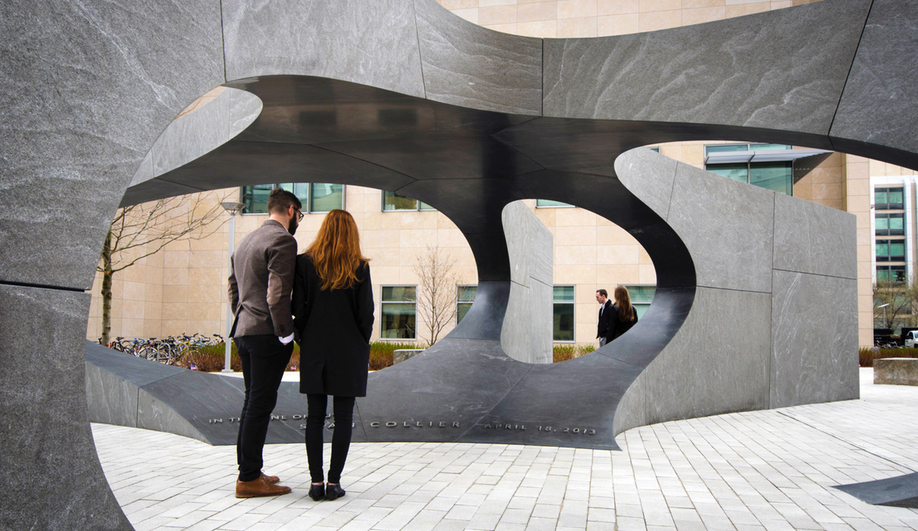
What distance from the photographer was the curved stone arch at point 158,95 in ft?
8.05

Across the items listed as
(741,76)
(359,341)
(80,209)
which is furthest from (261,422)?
(741,76)

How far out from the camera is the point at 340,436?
14.3ft

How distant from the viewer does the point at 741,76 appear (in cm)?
504

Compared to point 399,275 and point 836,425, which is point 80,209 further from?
point 399,275

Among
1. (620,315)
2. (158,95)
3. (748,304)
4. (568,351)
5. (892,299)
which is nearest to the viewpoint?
(158,95)

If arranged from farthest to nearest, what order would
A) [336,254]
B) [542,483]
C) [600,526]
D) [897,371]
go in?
[897,371], [542,483], [336,254], [600,526]

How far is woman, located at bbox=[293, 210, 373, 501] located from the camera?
4355mm

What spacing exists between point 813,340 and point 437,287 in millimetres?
15856

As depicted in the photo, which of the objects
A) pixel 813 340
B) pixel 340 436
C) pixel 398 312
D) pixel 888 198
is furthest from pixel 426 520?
pixel 888 198

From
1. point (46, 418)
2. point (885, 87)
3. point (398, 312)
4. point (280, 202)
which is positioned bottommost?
point (398, 312)

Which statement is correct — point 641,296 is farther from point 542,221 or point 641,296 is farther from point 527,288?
point 527,288

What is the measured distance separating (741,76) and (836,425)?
5.53 metres

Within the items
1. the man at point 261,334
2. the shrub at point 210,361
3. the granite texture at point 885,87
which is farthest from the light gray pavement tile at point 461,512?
the shrub at point 210,361

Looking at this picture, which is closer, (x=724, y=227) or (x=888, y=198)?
(x=724, y=227)
